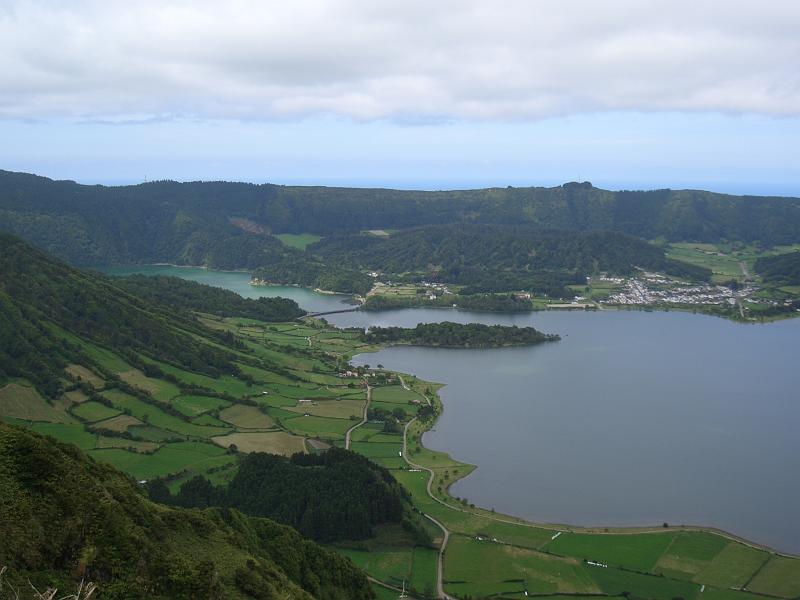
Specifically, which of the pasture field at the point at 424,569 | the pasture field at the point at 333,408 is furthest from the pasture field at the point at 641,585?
the pasture field at the point at 333,408

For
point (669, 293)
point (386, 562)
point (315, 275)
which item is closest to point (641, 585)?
point (386, 562)

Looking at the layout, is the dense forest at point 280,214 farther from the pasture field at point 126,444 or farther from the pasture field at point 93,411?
the pasture field at point 126,444

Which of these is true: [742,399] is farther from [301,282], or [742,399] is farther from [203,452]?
[301,282]

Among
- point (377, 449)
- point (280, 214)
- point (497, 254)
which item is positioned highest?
point (280, 214)

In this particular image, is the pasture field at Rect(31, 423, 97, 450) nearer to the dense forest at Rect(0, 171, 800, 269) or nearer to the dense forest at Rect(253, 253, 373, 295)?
the dense forest at Rect(253, 253, 373, 295)

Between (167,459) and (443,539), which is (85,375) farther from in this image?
(443,539)

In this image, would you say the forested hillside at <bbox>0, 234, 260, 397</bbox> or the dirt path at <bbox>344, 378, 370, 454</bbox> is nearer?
the dirt path at <bbox>344, 378, 370, 454</bbox>

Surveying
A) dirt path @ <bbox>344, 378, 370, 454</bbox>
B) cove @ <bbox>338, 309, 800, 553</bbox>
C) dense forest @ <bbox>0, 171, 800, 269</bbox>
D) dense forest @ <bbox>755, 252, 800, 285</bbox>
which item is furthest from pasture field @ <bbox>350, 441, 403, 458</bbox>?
dense forest @ <bbox>0, 171, 800, 269</bbox>
